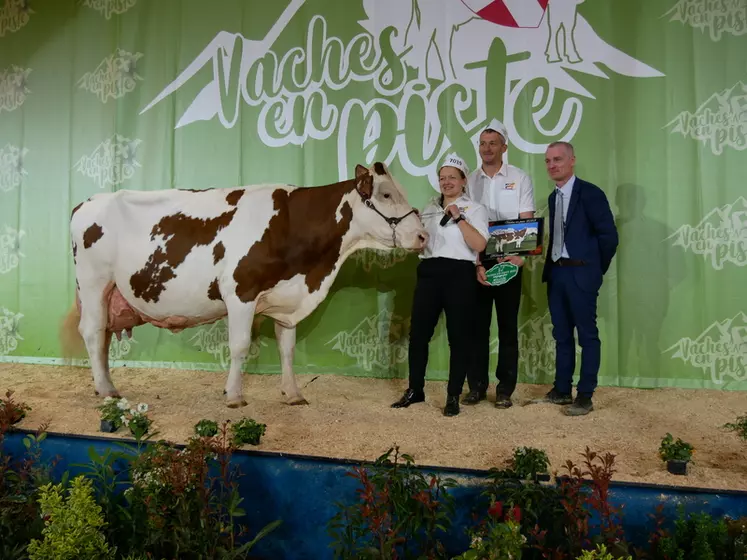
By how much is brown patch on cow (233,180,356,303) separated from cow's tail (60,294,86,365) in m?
2.63

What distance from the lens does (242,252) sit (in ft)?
12.0

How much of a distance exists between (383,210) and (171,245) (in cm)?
139

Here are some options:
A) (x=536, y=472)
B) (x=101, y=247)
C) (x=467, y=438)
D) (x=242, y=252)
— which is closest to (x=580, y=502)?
(x=536, y=472)

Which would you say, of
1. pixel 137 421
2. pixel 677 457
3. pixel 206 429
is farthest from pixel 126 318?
pixel 677 457

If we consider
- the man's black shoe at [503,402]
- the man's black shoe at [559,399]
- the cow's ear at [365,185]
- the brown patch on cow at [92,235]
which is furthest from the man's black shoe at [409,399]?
the brown patch on cow at [92,235]

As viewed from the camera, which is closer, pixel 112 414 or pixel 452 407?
pixel 112 414

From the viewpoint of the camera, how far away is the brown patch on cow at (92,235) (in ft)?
13.0

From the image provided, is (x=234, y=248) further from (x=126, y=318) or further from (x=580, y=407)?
(x=580, y=407)

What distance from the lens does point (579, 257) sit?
3.59 metres

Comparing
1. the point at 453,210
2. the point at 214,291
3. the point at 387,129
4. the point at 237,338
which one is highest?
the point at 387,129

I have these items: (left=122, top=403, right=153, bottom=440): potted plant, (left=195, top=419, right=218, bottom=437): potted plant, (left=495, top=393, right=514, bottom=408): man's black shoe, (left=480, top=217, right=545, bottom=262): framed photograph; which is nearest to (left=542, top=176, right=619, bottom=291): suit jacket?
(left=480, top=217, right=545, bottom=262): framed photograph

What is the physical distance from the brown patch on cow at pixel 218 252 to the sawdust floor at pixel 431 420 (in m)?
0.94

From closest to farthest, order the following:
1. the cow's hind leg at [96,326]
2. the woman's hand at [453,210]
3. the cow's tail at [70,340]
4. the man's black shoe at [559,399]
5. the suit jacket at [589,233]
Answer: the woman's hand at [453,210], the suit jacket at [589,233], the man's black shoe at [559,399], the cow's hind leg at [96,326], the cow's tail at [70,340]

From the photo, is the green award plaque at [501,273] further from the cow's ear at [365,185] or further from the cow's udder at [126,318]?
the cow's udder at [126,318]
